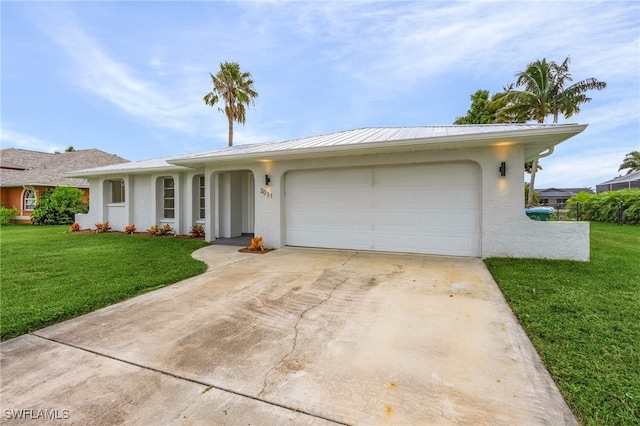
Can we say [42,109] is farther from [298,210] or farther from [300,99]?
[298,210]

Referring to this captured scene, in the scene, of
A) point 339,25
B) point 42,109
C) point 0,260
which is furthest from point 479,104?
point 42,109

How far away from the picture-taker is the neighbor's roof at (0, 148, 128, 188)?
18.1m

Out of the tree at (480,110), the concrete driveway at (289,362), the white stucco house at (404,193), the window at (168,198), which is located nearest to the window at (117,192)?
the window at (168,198)

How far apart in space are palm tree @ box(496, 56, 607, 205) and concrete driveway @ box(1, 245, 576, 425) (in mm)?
21410

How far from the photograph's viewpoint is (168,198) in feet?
38.7

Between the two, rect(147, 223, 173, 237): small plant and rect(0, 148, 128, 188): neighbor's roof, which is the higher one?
rect(0, 148, 128, 188): neighbor's roof

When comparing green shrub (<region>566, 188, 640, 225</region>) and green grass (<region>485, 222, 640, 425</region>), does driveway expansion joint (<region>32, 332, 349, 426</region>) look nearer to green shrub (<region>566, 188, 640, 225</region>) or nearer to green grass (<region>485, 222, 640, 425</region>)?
green grass (<region>485, 222, 640, 425</region>)

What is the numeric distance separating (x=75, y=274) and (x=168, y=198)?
6.69 metres

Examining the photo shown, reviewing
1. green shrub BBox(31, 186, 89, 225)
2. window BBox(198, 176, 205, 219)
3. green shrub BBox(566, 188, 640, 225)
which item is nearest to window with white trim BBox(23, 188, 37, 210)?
green shrub BBox(31, 186, 89, 225)

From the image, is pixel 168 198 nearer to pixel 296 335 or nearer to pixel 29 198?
pixel 296 335

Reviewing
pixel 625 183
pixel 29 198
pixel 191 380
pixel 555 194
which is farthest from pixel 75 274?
pixel 555 194

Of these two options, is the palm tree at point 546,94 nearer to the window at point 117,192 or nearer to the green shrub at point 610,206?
the green shrub at point 610,206

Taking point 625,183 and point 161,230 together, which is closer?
point 161,230

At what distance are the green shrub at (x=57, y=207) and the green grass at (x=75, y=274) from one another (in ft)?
27.5
